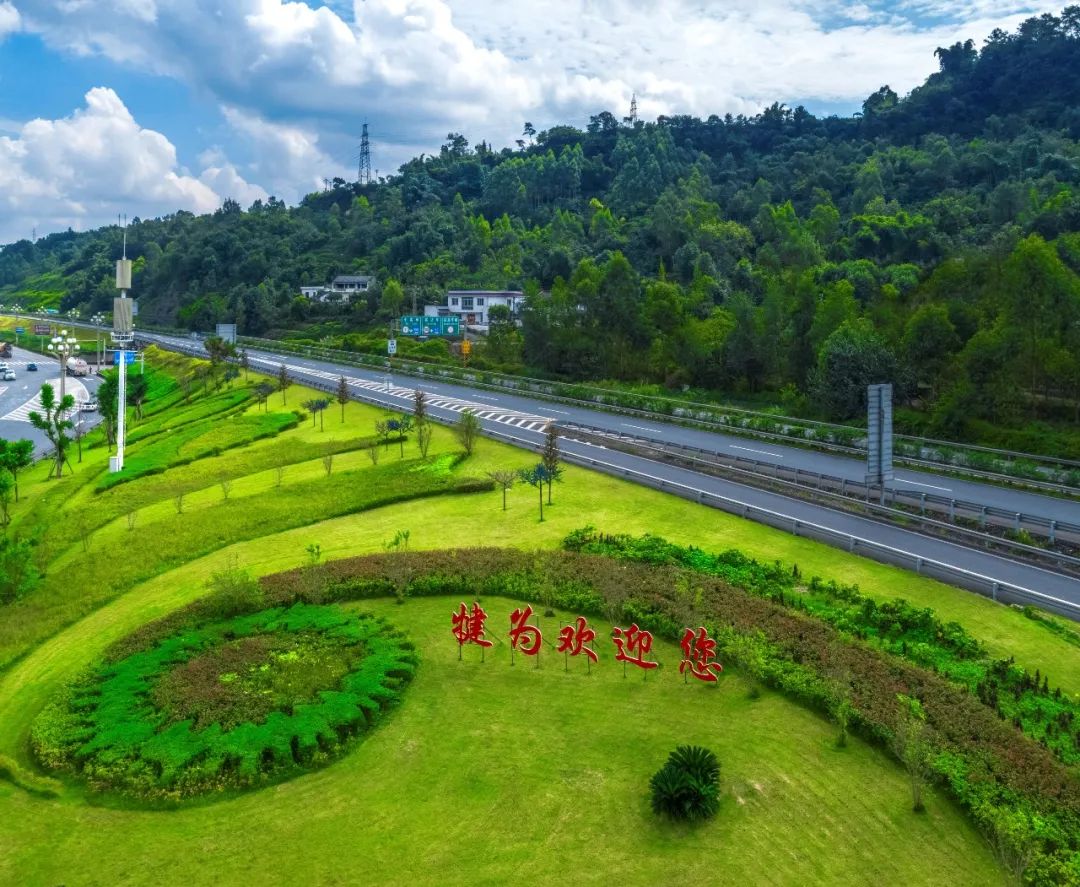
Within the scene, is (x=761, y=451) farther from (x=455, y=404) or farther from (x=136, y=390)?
(x=136, y=390)

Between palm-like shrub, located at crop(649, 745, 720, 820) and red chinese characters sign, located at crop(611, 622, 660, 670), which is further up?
red chinese characters sign, located at crop(611, 622, 660, 670)

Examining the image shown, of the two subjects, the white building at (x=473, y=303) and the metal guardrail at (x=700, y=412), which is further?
the white building at (x=473, y=303)

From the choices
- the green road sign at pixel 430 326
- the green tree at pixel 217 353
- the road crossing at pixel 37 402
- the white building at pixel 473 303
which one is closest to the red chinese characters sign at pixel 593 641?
the green tree at pixel 217 353

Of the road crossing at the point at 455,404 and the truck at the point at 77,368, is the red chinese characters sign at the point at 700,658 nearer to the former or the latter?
the road crossing at the point at 455,404

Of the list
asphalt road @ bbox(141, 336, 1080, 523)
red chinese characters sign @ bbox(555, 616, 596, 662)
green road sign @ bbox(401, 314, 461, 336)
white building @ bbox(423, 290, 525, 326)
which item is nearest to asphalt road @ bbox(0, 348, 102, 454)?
asphalt road @ bbox(141, 336, 1080, 523)

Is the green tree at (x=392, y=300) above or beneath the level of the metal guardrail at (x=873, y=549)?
above

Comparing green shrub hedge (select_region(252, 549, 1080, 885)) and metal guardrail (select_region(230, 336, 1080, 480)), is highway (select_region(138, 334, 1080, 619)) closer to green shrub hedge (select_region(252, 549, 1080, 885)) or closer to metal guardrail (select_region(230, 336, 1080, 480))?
metal guardrail (select_region(230, 336, 1080, 480))

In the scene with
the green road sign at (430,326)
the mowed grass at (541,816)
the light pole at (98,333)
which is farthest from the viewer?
the light pole at (98,333)
